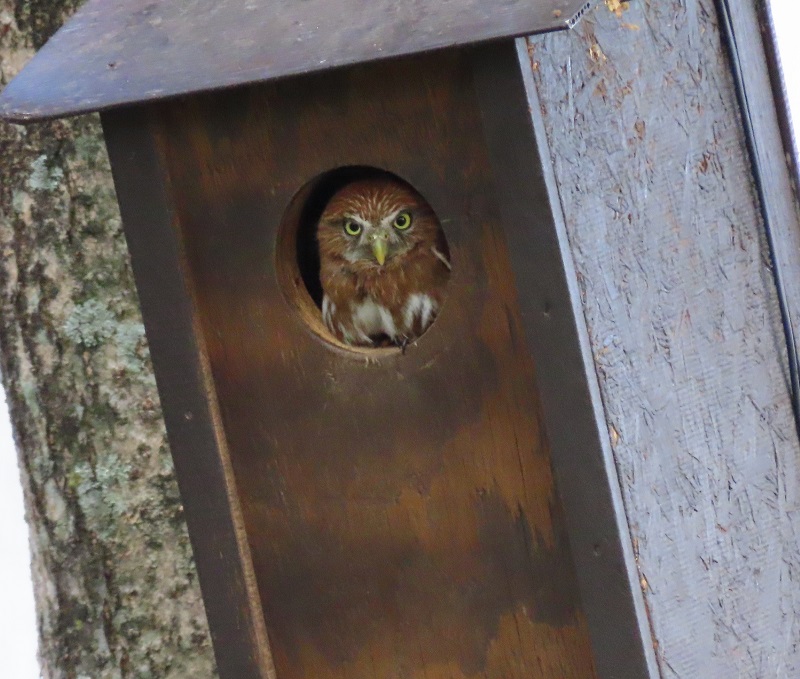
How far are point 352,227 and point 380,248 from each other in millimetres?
85

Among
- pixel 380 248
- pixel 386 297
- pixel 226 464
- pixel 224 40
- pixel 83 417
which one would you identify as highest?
→ pixel 224 40

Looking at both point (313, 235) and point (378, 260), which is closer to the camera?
point (378, 260)

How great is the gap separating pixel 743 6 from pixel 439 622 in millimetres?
1437

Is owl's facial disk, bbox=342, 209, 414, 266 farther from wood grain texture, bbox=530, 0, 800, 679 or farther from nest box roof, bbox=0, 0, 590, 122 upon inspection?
nest box roof, bbox=0, 0, 590, 122

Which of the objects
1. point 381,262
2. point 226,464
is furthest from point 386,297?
point 226,464

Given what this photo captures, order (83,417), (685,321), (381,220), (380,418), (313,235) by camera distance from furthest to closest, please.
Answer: (83,417) → (313,235) → (381,220) → (685,321) → (380,418)

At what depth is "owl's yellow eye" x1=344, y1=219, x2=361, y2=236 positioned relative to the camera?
2.45 metres

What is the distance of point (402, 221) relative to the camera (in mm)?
2459

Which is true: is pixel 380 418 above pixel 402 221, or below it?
below

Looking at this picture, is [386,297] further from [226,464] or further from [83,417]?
[83,417]

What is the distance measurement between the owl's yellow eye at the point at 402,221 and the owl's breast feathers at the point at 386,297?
2.2 inches

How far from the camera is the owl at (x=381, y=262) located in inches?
96.5

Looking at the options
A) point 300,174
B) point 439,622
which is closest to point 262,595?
point 439,622

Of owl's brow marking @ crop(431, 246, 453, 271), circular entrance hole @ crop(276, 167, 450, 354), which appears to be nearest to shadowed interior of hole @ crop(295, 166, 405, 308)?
circular entrance hole @ crop(276, 167, 450, 354)
